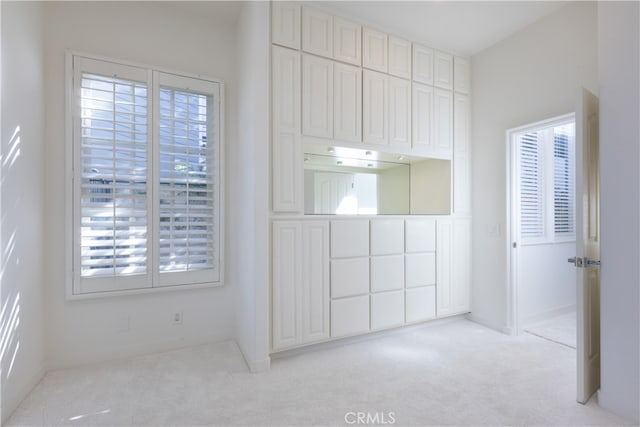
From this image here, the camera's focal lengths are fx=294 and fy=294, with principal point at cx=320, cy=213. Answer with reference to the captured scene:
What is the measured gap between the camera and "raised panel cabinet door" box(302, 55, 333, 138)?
8.46ft

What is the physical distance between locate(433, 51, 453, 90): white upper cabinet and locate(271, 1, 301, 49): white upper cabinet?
161 centimetres

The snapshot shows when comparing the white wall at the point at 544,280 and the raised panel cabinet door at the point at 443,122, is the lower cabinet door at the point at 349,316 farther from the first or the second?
the raised panel cabinet door at the point at 443,122

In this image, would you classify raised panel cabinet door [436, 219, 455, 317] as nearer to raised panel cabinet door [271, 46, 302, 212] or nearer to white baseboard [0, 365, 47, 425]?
raised panel cabinet door [271, 46, 302, 212]

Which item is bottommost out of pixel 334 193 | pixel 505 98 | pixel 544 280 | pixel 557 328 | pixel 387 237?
pixel 557 328

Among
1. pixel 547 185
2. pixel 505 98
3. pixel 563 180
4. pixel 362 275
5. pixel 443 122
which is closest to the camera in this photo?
pixel 362 275

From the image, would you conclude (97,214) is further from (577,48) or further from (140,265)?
(577,48)

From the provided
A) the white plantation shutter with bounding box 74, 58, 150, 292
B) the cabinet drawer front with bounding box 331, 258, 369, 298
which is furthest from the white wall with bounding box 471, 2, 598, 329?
the white plantation shutter with bounding box 74, 58, 150, 292

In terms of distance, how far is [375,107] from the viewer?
2.90 meters

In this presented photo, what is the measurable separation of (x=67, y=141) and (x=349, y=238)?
2451 millimetres

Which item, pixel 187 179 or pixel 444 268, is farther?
pixel 444 268

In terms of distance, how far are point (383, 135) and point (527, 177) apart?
1.92 metres

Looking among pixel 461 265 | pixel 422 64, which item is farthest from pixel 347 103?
pixel 461 265

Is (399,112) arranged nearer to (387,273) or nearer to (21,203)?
(387,273)

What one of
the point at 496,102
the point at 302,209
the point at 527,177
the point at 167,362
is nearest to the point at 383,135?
the point at 302,209
